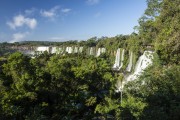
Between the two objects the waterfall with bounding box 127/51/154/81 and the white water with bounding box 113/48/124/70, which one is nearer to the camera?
the waterfall with bounding box 127/51/154/81

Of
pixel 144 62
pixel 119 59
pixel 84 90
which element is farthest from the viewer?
pixel 119 59

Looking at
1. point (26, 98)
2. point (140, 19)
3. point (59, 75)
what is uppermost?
point (140, 19)

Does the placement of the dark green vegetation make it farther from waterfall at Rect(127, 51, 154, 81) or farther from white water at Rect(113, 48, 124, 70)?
white water at Rect(113, 48, 124, 70)

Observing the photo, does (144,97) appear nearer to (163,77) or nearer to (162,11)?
(163,77)

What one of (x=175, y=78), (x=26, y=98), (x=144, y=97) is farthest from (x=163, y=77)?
(x=26, y=98)

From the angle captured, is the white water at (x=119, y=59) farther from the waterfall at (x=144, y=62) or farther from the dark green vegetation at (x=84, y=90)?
the dark green vegetation at (x=84, y=90)

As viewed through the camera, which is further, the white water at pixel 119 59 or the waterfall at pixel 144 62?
the white water at pixel 119 59

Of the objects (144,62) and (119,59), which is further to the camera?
(119,59)

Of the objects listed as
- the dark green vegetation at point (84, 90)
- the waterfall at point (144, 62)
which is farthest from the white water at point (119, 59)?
the dark green vegetation at point (84, 90)

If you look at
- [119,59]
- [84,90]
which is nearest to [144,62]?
[119,59]

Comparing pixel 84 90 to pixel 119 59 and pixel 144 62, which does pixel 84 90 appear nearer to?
pixel 144 62

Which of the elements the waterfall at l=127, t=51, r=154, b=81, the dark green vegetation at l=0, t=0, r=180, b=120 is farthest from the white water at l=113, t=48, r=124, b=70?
the dark green vegetation at l=0, t=0, r=180, b=120
